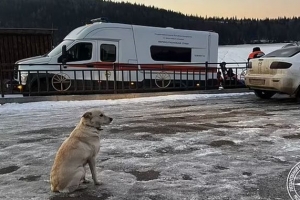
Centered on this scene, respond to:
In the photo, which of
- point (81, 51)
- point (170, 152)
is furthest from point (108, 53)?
point (170, 152)

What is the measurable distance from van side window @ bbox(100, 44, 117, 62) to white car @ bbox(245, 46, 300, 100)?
→ 19.0ft

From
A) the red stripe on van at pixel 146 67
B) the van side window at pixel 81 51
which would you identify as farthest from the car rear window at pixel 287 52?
the van side window at pixel 81 51

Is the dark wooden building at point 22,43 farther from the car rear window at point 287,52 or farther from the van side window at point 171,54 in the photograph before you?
the car rear window at point 287,52

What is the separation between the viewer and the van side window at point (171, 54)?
1525 cm

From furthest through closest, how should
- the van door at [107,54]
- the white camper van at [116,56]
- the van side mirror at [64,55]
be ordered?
the van door at [107,54] < the van side mirror at [64,55] < the white camper van at [116,56]

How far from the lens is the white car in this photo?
975cm

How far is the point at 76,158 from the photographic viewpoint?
380cm

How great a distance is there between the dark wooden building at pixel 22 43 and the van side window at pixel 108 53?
625 centimetres

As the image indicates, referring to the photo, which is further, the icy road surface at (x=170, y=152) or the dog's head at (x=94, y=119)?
the dog's head at (x=94, y=119)

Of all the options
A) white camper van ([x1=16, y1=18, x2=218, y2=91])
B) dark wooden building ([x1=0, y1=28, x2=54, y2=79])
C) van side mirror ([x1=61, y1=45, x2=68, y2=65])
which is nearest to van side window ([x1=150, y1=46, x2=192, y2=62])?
white camper van ([x1=16, y1=18, x2=218, y2=91])

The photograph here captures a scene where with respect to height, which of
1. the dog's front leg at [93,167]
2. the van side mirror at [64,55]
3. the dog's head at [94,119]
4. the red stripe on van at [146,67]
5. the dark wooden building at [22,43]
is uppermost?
the dark wooden building at [22,43]

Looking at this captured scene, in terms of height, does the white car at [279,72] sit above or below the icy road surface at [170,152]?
above

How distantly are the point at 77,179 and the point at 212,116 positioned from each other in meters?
5.04

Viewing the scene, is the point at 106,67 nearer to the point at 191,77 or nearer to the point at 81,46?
the point at 81,46
